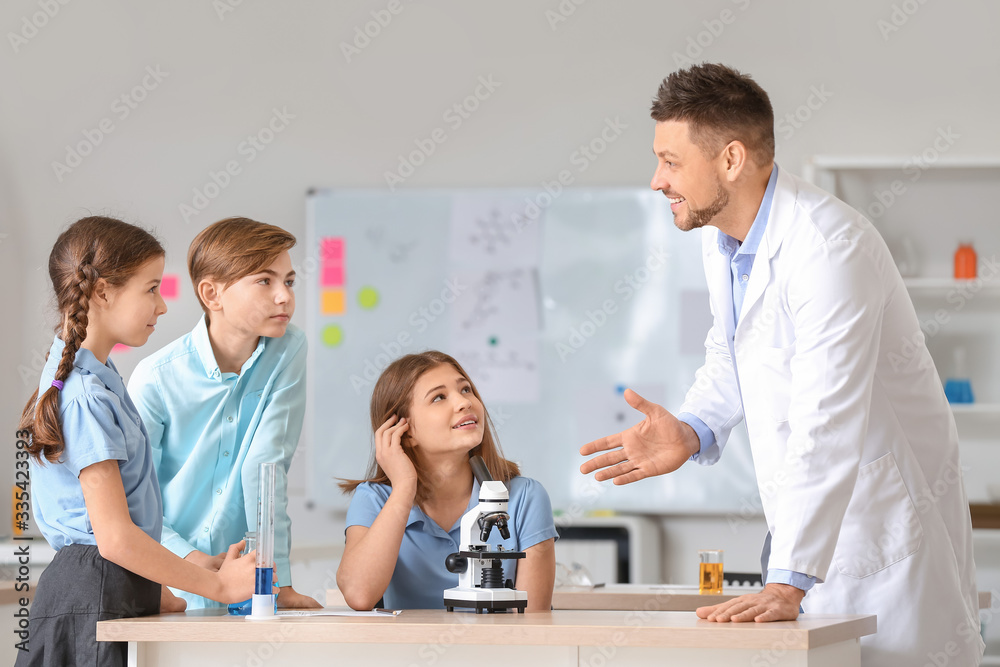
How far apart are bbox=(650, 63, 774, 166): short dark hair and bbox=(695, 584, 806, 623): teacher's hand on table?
795mm

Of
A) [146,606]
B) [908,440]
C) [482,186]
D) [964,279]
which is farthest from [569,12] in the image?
[146,606]

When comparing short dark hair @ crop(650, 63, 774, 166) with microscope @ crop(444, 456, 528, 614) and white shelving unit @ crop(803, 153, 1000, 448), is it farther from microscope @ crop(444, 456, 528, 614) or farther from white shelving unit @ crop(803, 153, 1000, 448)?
white shelving unit @ crop(803, 153, 1000, 448)

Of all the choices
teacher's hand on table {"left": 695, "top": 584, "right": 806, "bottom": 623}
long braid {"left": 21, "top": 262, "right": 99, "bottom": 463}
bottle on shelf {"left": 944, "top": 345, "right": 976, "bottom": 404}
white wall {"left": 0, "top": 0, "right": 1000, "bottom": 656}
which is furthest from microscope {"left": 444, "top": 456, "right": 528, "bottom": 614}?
bottle on shelf {"left": 944, "top": 345, "right": 976, "bottom": 404}

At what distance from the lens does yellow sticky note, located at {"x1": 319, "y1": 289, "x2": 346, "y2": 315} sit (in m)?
4.24

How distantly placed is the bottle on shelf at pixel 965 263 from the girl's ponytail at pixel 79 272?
10.7 ft

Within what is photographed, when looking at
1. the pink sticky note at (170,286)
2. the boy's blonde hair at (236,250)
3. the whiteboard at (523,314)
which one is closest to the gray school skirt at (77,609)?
Result: the boy's blonde hair at (236,250)

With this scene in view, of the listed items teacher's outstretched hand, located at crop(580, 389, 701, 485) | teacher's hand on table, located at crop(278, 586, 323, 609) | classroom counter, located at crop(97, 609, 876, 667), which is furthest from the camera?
teacher's outstretched hand, located at crop(580, 389, 701, 485)

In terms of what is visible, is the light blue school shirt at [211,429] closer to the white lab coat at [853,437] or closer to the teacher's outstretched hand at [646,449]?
the teacher's outstretched hand at [646,449]

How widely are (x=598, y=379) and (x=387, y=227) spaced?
1100 millimetres

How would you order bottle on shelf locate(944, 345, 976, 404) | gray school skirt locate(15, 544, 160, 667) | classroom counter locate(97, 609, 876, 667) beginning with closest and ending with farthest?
classroom counter locate(97, 609, 876, 667) → gray school skirt locate(15, 544, 160, 667) → bottle on shelf locate(944, 345, 976, 404)

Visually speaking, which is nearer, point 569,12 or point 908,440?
point 908,440

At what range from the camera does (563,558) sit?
3.95 meters

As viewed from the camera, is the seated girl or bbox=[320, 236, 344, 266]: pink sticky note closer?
the seated girl

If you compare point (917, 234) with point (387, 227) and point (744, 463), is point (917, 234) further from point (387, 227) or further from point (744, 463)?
point (387, 227)
